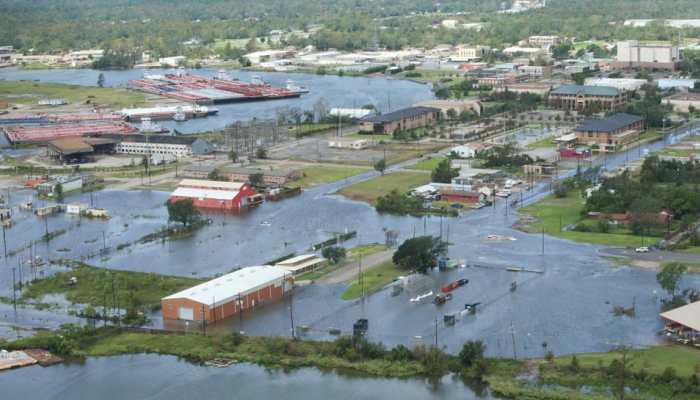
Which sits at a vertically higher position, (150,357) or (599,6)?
(599,6)

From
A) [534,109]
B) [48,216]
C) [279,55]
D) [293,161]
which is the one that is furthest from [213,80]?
[48,216]

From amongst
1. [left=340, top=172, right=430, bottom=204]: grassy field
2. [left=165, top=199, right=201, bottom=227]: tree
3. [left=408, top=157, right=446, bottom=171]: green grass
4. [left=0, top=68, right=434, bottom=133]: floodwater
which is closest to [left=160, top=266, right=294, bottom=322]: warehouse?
[left=165, top=199, right=201, bottom=227]: tree

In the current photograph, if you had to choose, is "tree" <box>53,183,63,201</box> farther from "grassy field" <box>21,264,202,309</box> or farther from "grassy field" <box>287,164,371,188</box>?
"grassy field" <box>21,264,202,309</box>

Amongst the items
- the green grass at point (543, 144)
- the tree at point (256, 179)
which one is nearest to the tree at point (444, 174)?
the tree at point (256, 179)

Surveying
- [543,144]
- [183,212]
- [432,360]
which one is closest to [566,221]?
[183,212]

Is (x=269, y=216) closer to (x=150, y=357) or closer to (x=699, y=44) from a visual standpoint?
(x=150, y=357)

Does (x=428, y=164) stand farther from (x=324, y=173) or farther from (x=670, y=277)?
(x=670, y=277)

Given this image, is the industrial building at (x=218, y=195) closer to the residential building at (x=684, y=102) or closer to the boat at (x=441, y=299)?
the boat at (x=441, y=299)
